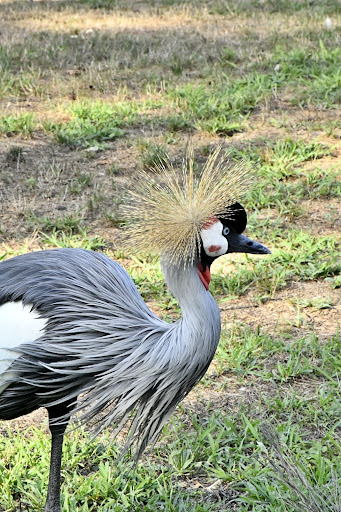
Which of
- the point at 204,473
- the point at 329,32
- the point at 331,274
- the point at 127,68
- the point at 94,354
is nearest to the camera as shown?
the point at 94,354

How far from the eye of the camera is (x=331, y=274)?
374 centimetres

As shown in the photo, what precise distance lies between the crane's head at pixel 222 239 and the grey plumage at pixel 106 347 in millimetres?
58

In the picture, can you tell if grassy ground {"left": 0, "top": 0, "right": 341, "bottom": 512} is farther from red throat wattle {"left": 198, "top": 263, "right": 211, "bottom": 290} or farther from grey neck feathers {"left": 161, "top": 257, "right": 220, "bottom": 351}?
red throat wattle {"left": 198, "top": 263, "right": 211, "bottom": 290}

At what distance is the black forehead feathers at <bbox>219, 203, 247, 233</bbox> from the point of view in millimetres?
2117

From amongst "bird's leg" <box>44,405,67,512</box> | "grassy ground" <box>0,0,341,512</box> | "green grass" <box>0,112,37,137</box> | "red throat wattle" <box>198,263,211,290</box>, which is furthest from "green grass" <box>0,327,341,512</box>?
"green grass" <box>0,112,37,137</box>

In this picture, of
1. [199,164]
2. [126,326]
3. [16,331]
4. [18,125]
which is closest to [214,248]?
[126,326]

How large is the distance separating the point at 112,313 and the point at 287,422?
928 mm

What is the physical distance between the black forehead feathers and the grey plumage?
0.17 meters

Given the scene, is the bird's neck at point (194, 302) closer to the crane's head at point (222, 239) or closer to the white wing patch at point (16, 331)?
the crane's head at point (222, 239)

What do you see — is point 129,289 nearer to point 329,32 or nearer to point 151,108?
point 151,108

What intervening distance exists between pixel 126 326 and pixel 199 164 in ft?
8.79

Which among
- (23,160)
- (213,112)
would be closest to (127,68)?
(213,112)

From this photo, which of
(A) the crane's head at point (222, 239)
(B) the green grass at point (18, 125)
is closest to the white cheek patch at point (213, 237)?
(A) the crane's head at point (222, 239)

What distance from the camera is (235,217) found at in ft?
7.04
